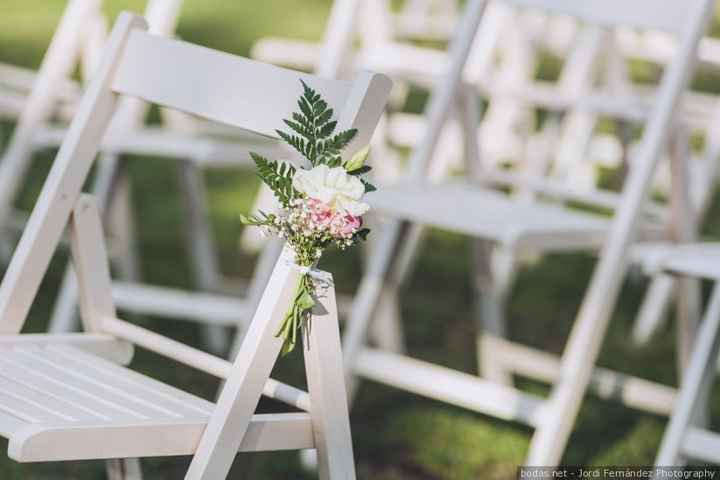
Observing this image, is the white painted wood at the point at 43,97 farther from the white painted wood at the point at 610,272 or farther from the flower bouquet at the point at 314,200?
the flower bouquet at the point at 314,200

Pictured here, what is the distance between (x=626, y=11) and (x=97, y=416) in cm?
173

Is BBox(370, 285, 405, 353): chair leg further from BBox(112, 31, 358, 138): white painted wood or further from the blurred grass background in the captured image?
BBox(112, 31, 358, 138): white painted wood

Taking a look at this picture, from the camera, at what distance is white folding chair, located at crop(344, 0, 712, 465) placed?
10.4ft

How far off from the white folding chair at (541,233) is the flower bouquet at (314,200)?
901 millimetres

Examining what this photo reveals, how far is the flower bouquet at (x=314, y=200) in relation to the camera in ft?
7.16

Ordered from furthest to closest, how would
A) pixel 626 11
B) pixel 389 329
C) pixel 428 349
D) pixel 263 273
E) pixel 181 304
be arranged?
1. pixel 428 349
2. pixel 389 329
3. pixel 181 304
4. pixel 263 273
5. pixel 626 11

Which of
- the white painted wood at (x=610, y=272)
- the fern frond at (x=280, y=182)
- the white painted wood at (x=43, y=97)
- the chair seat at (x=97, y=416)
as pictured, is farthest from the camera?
the white painted wood at (x=43, y=97)

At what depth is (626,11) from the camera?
135 inches

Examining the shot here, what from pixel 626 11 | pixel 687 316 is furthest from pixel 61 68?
pixel 687 316

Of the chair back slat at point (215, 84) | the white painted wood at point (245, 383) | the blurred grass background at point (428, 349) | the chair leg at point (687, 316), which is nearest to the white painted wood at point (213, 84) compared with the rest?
the chair back slat at point (215, 84)

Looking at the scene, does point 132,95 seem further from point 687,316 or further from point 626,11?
point 687,316

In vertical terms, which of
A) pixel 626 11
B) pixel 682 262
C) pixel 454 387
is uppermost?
pixel 626 11

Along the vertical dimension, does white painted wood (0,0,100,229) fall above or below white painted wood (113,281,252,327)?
above

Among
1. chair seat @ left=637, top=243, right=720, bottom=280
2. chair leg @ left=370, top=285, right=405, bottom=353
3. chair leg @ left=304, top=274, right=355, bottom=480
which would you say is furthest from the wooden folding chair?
chair leg @ left=304, top=274, right=355, bottom=480
